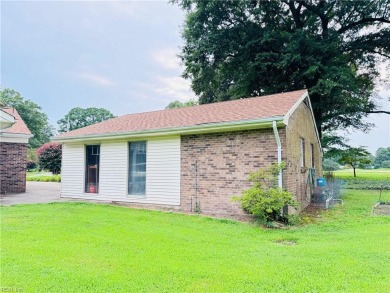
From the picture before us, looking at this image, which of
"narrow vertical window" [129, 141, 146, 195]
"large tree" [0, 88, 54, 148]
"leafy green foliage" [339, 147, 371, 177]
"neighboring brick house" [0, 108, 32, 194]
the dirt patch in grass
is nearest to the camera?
the dirt patch in grass

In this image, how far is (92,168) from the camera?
1168 cm

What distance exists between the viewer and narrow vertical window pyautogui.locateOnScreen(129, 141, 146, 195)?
1030cm

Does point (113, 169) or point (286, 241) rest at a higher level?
point (113, 169)

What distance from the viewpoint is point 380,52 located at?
2131 centimetres

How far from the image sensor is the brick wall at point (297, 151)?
7.99 m

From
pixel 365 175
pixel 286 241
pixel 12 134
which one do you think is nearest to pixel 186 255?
pixel 286 241

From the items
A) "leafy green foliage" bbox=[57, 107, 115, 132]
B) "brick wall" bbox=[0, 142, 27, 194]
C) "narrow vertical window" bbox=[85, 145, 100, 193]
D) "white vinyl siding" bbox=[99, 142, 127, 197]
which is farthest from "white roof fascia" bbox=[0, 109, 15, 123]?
"leafy green foliage" bbox=[57, 107, 115, 132]

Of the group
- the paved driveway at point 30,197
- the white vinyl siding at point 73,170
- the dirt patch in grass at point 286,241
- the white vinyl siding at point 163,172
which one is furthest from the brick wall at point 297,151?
the paved driveway at point 30,197

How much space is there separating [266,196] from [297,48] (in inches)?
574

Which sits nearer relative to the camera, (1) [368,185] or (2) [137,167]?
(2) [137,167]

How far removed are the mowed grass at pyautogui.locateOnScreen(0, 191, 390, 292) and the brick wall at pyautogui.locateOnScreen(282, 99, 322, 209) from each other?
148cm

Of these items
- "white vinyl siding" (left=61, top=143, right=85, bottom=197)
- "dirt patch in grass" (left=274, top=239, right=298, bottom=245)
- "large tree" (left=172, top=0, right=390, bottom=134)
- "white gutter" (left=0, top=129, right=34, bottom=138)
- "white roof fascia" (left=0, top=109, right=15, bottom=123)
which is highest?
"large tree" (left=172, top=0, right=390, bottom=134)

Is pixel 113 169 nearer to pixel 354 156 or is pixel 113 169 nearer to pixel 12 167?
pixel 12 167

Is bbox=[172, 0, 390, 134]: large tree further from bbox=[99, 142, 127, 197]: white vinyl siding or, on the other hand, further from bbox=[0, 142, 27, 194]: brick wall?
bbox=[0, 142, 27, 194]: brick wall
